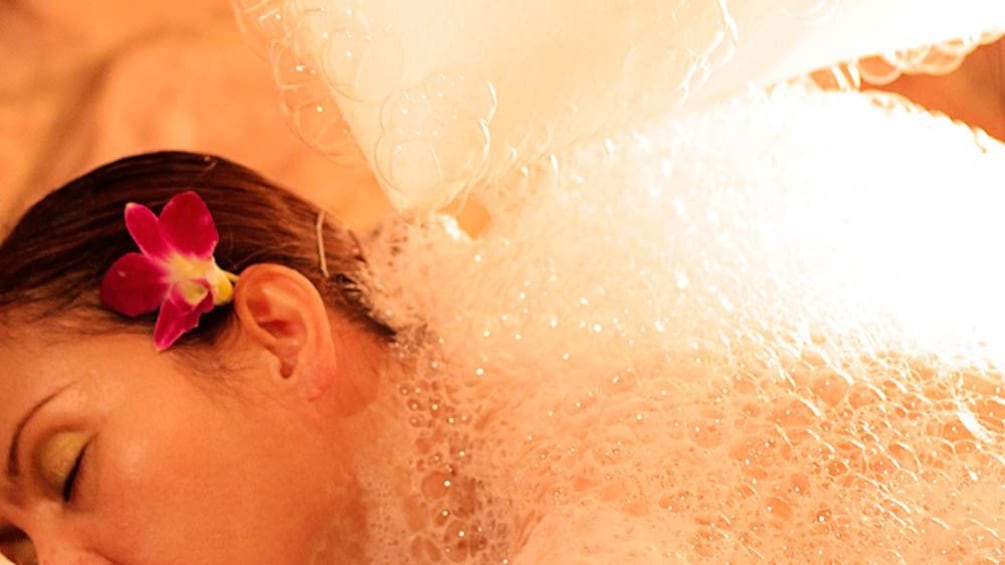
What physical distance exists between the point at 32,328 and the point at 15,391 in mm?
51

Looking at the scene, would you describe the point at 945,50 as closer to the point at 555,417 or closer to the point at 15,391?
the point at 555,417

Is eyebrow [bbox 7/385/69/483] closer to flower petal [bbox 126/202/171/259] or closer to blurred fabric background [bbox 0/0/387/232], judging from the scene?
flower petal [bbox 126/202/171/259]

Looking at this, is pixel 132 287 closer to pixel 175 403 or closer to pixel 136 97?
pixel 175 403

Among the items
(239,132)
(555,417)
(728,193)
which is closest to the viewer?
(555,417)

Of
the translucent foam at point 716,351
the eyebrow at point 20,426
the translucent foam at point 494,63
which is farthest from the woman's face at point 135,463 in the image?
the translucent foam at point 494,63

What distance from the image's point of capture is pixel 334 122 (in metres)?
0.99

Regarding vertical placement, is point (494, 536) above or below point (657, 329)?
below

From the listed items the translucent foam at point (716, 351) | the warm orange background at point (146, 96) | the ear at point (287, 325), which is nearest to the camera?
the translucent foam at point (716, 351)

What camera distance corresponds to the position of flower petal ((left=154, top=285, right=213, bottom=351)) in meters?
0.91

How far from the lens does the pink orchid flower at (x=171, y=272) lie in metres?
0.91

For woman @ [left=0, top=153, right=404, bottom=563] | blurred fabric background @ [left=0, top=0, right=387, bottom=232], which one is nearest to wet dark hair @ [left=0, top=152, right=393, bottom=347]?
woman @ [left=0, top=153, right=404, bottom=563]

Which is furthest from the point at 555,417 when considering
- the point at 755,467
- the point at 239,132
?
the point at 239,132

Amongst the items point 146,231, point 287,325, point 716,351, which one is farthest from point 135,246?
point 716,351

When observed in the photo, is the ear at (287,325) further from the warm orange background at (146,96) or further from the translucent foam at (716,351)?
the warm orange background at (146,96)
